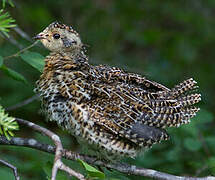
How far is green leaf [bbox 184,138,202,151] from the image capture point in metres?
4.57

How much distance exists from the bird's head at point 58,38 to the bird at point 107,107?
0.11 feet

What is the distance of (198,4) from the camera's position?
6996 mm

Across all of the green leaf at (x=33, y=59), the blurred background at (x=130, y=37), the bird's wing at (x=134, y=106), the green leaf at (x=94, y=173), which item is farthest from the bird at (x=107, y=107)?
the blurred background at (x=130, y=37)

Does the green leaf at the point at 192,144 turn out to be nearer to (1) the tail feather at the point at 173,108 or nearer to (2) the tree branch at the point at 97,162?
(1) the tail feather at the point at 173,108

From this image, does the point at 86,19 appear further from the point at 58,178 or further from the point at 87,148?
the point at 58,178

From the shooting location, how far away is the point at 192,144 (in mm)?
4613

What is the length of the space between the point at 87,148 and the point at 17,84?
2.99 metres

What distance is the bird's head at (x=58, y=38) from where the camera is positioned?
12.2 feet

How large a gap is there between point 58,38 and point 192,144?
181cm

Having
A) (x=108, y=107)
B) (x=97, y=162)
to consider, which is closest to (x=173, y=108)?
(x=108, y=107)

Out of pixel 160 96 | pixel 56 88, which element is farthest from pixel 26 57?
pixel 160 96

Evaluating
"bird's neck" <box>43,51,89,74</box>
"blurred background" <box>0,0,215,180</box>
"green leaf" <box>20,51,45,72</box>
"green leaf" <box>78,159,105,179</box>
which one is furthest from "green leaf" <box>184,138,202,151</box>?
"green leaf" <box>78,159,105,179</box>

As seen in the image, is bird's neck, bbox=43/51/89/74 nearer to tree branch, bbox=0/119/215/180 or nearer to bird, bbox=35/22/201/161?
bird, bbox=35/22/201/161

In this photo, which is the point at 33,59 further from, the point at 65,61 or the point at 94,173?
the point at 94,173
